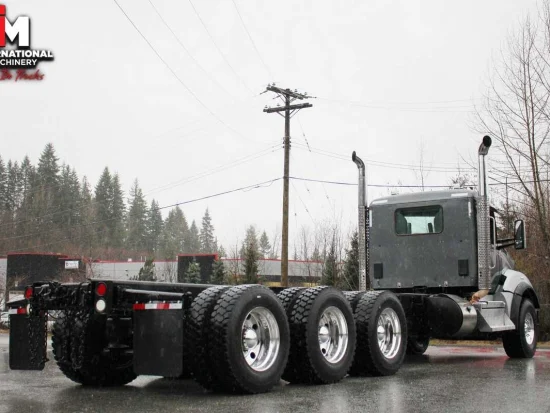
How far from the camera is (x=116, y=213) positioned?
97.7 m

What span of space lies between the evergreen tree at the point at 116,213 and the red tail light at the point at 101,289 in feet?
280

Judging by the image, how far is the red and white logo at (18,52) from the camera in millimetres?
16109

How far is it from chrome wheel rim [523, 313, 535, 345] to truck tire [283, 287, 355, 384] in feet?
15.9

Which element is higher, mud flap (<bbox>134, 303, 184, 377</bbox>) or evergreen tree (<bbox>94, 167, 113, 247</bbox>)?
evergreen tree (<bbox>94, 167, 113, 247</bbox>)

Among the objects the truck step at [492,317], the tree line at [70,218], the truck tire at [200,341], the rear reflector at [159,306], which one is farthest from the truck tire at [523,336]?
the tree line at [70,218]

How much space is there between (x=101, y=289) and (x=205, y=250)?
120 meters

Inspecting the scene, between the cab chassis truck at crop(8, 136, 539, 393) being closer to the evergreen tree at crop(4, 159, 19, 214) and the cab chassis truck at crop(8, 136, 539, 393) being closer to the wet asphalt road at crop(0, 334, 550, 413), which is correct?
the wet asphalt road at crop(0, 334, 550, 413)

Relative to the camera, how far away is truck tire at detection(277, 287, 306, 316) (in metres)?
8.28

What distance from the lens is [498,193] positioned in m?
25.0

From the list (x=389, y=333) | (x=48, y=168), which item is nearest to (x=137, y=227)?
(x=48, y=168)

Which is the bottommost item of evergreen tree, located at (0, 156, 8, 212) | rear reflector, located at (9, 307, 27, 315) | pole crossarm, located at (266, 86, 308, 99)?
rear reflector, located at (9, 307, 27, 315)

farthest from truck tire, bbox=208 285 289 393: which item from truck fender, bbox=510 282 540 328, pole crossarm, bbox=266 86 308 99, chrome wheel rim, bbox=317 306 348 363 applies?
pole crossarm, bbox=266 86 308 99

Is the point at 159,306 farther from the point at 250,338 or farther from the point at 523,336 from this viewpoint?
the point at 523,336

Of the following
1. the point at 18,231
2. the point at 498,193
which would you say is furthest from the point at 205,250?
the point at 498,193
